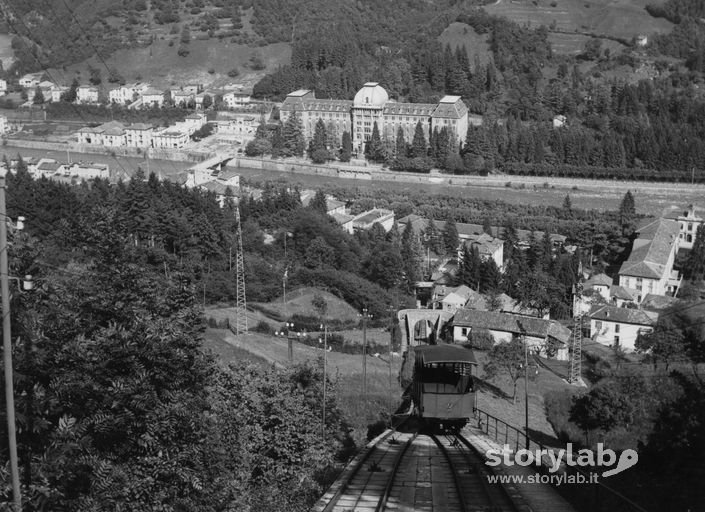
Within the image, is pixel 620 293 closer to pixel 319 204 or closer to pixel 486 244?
pixel 486 244

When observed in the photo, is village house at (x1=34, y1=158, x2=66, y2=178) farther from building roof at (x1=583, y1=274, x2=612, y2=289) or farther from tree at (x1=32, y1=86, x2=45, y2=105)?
building roof at (x1=583, y1=274, x2=612, y2=289)

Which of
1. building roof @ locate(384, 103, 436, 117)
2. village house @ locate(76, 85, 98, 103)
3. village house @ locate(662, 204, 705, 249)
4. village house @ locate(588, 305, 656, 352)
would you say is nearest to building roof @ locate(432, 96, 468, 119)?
building roof @ locate(384, 103, 436, 117)

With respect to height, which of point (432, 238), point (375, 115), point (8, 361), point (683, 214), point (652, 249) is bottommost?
point (432, 238)

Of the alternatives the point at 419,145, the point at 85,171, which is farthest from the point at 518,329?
the point at 85,171

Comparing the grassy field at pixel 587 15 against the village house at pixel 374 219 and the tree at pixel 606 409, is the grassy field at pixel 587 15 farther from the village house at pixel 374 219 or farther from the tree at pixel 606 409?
the tree at pixel 606 409

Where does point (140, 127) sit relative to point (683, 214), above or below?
above

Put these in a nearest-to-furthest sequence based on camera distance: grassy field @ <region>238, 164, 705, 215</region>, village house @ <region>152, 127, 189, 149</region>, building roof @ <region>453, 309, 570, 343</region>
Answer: building roof @ <region>453, 309, 570, 343</region>, grassy field @ <region>238, 164, 705, 215</region>, village house @ <region>152, 127, 189, 149</region>
